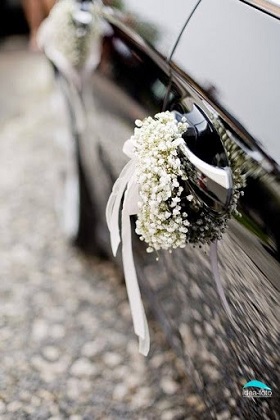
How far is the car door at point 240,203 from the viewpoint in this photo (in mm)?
1406

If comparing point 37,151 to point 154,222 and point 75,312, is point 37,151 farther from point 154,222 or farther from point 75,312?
point 154,222

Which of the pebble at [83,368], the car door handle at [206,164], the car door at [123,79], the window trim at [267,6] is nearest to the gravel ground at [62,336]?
the pebble at [83,368]

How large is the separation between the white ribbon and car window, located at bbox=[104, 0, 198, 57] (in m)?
0.33

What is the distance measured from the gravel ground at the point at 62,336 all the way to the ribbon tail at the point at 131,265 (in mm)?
374

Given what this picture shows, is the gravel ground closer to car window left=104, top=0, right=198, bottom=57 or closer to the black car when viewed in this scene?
the black car

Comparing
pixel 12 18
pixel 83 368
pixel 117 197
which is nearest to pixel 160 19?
pixel 117 197

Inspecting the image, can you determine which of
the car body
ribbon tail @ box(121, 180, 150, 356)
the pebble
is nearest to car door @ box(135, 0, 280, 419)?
ribbon tail @ box(121, 180, 150, 356)

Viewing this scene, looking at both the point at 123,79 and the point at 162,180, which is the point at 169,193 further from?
the point at 123,79

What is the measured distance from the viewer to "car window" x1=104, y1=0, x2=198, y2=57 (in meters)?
1.86

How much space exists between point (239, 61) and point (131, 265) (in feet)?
2.50

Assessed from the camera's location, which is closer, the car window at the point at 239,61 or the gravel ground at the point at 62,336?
the car window at the point at 239,61

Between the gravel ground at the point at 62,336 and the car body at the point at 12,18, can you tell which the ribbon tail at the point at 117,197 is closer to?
the gravel ground at the point at 62,336

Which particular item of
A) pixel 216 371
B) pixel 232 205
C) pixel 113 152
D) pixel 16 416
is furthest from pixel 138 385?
pixel 232 205

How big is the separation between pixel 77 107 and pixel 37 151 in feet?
5.62
